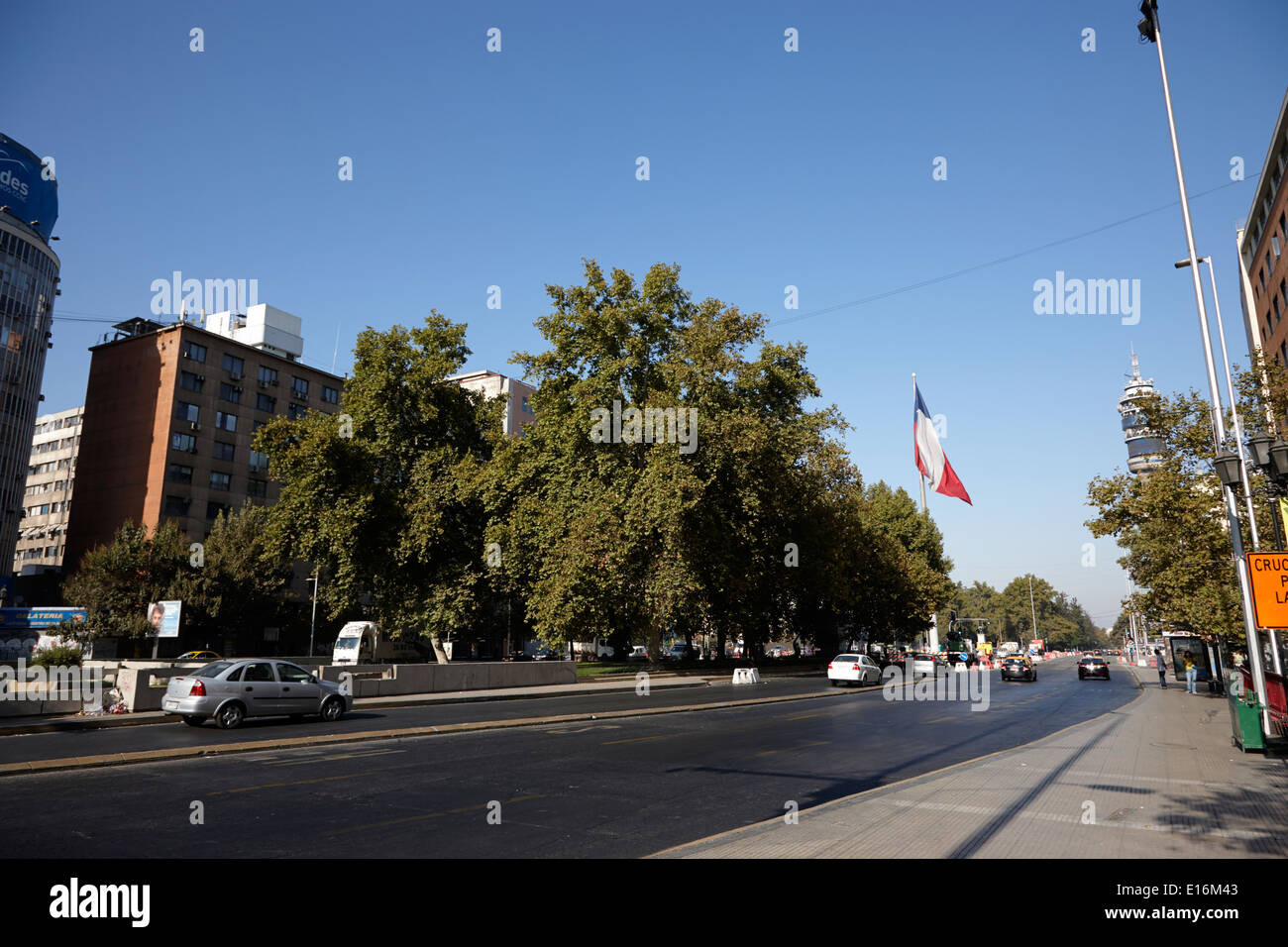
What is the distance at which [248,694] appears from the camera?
18188mm

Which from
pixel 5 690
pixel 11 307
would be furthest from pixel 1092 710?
pixel 11 307

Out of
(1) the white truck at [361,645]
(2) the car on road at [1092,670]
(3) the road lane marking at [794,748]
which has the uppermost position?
(1) the white truck at [361,645]

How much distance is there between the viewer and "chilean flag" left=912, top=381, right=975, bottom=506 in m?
49.6

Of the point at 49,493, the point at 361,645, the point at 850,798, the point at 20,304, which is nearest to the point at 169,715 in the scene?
the point at 850,798

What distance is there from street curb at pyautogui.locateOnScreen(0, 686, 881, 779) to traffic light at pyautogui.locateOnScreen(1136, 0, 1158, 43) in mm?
21733

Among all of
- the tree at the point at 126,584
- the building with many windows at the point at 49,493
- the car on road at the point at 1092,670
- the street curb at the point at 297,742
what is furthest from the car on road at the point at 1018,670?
the building with many windows at the point at 49,493

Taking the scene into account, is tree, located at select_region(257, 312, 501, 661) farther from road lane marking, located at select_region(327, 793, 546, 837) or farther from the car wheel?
road lane marking, located at select_region(327, 793, 546, 837)

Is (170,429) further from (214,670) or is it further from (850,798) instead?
(850,798)

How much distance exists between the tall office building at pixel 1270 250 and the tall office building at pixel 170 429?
77.2 metres

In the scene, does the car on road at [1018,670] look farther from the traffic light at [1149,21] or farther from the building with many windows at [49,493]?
the building with many windows at [49,493]

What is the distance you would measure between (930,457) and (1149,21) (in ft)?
116

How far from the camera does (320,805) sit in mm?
9438

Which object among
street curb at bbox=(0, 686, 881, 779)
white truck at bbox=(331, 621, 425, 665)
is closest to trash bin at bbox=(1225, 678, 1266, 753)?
street curb at bbox=(0, 686, 881, 779)

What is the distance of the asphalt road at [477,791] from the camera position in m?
7.69
